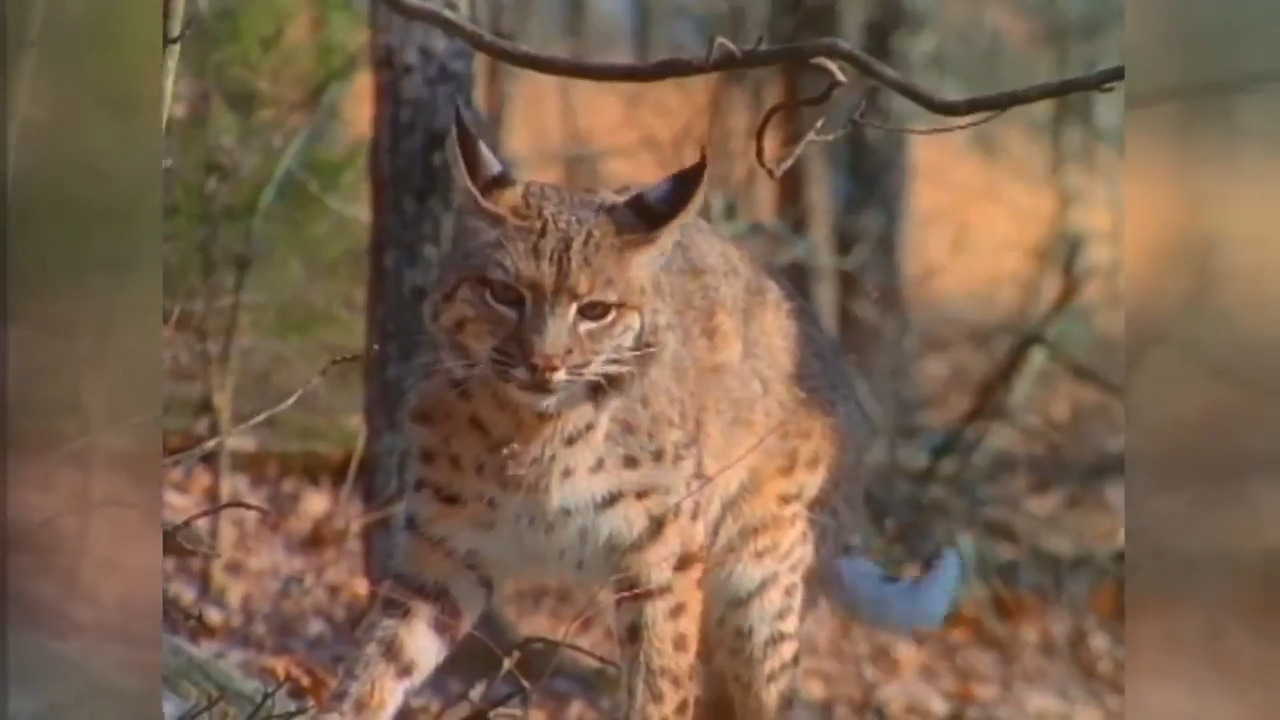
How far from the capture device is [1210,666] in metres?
1.18

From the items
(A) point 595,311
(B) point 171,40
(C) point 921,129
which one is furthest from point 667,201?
(B) point 171,40

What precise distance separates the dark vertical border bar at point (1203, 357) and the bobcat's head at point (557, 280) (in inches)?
15.9

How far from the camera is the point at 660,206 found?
1.30 metres

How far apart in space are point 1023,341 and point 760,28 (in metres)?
0.37

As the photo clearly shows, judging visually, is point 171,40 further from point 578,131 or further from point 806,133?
point 806,133

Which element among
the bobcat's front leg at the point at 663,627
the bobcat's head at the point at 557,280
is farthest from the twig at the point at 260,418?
the bobcat's front leg at the point at 663,627

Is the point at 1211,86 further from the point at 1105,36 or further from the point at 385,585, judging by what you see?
the point at 385,585

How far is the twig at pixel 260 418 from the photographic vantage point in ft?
4.55

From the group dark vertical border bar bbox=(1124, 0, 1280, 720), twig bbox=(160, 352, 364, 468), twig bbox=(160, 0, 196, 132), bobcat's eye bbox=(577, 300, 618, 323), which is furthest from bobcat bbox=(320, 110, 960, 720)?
twig bbox=(160, 0, 196, 132)

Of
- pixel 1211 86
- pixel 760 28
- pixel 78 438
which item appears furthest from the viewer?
pixel 78 438

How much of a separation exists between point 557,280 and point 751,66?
266 millimetres

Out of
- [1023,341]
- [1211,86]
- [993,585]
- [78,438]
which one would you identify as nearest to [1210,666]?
[993,585]

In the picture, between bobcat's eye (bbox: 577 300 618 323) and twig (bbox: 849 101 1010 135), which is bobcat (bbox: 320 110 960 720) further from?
twig (bbox: 849 101 1010 135)

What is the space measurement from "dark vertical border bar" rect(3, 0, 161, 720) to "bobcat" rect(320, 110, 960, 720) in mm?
412
